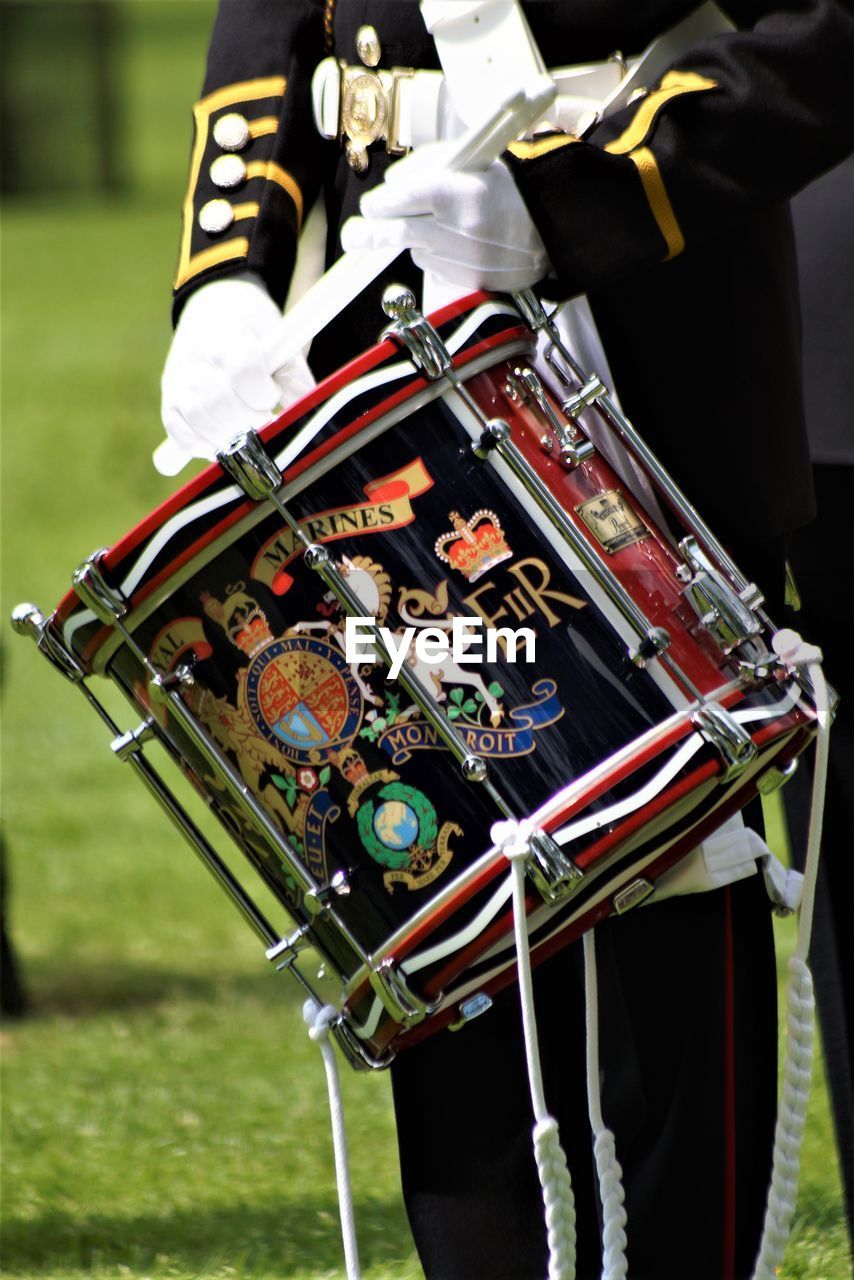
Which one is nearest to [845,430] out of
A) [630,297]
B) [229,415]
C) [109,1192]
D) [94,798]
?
[630,297]

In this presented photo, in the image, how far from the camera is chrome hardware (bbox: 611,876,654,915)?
54.6 inches

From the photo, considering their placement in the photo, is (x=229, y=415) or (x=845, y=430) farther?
(x=845, y=430)

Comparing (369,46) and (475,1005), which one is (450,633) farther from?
(369,46)

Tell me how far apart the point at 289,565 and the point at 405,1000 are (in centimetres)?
33

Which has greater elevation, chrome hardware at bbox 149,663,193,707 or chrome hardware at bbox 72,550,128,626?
chrome hardware at bbox 72,550,128,626

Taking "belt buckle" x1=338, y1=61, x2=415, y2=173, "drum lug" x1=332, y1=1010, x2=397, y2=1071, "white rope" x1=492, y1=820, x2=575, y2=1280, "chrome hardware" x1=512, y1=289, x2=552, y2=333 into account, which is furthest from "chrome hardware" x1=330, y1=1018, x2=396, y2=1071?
"belt buckle" x1=338, y1=61, x2=415, y2=173

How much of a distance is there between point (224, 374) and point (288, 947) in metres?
0.46

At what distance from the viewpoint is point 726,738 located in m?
1.30

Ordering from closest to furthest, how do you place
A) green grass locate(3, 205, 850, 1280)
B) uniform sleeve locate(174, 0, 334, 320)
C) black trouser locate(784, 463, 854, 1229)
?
uniform sleeve locate(174, 0, 334, 320), black trouser locate(784, 463, 854, 1229), green grass locate(3, 205, 850, 1280)

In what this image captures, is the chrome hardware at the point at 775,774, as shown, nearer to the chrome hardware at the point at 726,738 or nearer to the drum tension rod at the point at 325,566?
the chrome hardware at the point at 726,738

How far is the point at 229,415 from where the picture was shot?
58.2 inches

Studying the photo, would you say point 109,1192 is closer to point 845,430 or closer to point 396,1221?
point 396,1221

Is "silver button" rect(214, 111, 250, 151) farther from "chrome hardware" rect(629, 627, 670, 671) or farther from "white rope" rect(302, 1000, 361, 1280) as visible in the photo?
"white rope" rect(302, 1000, 361, 1280)

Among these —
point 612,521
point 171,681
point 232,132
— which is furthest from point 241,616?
point 232,132
